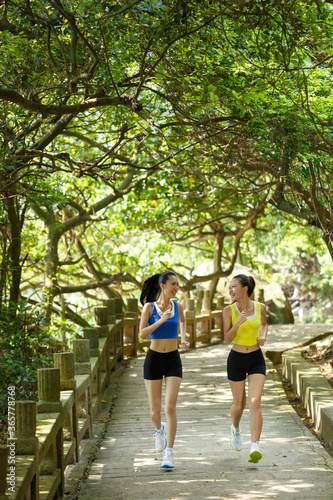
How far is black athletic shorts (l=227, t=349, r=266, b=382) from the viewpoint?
208 inches

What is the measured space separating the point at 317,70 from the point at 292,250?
17.2 metres

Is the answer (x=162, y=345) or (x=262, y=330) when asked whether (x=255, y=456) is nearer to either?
(x=262, y=330)

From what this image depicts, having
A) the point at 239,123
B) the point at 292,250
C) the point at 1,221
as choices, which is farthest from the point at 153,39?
the point at 292,250

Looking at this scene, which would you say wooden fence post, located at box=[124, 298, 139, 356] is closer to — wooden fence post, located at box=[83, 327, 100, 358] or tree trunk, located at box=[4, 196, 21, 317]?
tree trunk, located at box=[4, 196, 21, 317]

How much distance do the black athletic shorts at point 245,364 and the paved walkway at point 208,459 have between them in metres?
0.78

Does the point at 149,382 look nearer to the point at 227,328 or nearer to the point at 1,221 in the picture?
the point at 227,328

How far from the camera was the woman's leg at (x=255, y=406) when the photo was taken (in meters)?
5.09

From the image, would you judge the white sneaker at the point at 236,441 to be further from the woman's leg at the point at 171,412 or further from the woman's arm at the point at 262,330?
the woman's arm at the point at 262,330

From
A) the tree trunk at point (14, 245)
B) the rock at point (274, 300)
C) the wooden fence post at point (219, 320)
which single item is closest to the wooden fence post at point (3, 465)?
the tree trunk at point (14, 245)

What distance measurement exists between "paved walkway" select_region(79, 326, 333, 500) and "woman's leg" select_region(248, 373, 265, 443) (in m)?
0.33

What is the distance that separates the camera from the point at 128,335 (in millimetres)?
12164

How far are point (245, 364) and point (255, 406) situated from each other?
38cm

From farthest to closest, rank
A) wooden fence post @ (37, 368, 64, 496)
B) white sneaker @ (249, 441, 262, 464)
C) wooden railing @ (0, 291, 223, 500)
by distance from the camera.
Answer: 1. white sneaker @ (249, 441, 262, 464)
2. wooden fence post @ (37, 368, 64, 496)
3. wooden railing @ (0, 291, 223, 500)

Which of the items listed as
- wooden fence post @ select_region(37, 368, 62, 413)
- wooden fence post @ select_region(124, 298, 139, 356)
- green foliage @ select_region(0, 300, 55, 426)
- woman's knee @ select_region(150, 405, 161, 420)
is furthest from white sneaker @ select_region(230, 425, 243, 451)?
wooden fence post @ select_region(124, 298, 139, 356)
